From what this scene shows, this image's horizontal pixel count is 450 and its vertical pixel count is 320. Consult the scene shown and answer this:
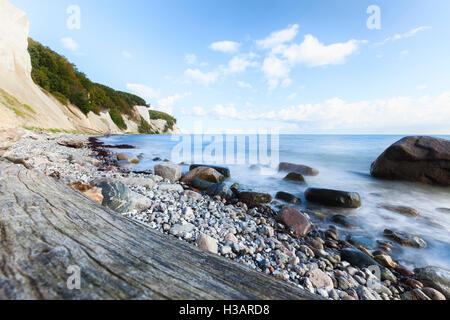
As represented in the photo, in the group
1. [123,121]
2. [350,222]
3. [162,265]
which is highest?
[123,121]

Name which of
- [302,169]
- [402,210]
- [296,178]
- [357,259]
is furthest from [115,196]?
[302,169]

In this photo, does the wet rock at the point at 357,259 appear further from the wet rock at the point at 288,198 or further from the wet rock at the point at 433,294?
the wet rock at the point at 288,198

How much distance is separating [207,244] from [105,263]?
1.54 meters

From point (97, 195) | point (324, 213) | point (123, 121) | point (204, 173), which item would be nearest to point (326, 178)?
point (324, 213)

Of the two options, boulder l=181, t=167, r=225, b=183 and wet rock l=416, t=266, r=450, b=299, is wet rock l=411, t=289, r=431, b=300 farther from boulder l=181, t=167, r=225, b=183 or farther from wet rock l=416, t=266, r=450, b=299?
boulder l=181, t=167, r=225, b=183

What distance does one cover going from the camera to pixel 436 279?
2068mm

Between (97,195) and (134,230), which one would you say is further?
(97,195)

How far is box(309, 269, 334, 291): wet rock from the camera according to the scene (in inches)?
71.5

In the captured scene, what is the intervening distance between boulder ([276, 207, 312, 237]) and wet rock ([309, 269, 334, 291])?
99cm

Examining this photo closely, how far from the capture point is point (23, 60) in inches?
743

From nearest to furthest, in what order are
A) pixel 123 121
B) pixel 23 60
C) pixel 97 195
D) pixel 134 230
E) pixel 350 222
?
Result: 1. pixel 134 230
2. pixel 97 195
3. pixel 350 222
4. pixel 23 60
5. pixel 123 121
